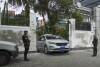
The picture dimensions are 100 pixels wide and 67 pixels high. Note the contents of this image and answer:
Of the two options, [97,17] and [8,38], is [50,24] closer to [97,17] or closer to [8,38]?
[97,17]

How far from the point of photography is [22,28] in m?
18.2

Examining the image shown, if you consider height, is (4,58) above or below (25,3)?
below

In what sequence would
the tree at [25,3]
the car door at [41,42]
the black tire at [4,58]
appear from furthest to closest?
the tree at [25,3] → the car door at [41,42] → the black tire at [4,58]

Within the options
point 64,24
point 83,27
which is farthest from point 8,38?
point 83,27

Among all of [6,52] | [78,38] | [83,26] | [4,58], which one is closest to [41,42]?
[78,38]

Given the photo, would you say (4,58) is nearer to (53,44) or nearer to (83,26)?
(53,44)

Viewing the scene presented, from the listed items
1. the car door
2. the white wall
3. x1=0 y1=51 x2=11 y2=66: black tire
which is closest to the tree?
the car door

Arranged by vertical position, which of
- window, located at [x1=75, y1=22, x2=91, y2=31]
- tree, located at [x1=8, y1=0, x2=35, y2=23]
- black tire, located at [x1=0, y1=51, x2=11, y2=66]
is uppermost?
tree, located at [x1=8, y1=0, x2=35, y2=23]

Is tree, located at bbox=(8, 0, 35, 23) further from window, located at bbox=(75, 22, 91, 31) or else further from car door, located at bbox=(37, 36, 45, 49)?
window, located at bbox=(75, 22, 91, 31)

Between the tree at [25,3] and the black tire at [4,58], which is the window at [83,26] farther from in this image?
the black tire at [4,58]

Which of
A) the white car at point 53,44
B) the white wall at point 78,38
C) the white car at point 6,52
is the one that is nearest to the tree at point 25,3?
the white car at point 53,44

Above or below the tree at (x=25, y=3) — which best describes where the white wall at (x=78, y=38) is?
below

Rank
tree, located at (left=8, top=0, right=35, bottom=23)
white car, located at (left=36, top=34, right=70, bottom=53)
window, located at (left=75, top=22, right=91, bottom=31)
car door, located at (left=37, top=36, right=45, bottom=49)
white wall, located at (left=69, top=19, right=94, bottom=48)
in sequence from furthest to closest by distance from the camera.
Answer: window, located at (left=75, top=22, right=91, bottom=31) < white wall, located at (left=69, top=19, right=94, bottom=48) < tree, located at (left=8, top=0, right=35, bottom=23) < car door, located at (left=37, top=36, right=45, bottom=49) < white car, located at (left=36, top=34, right=70, bottom=53)

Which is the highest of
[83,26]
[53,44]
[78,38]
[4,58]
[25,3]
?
[25,3]
